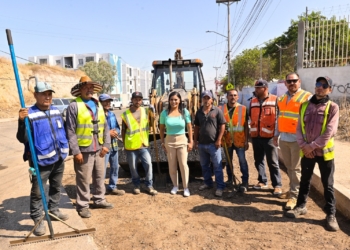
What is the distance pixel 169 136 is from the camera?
4586 mm

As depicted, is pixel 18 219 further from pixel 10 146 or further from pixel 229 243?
pixel 10 146

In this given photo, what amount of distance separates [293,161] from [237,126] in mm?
1054

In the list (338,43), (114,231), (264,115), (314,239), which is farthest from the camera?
(338,43)

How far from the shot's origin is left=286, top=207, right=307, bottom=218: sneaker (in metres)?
3.67

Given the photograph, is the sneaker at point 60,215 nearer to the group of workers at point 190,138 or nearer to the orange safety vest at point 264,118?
the group of workers at point 190,138

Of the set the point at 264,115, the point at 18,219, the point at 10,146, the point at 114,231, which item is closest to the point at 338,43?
the point at 264,115

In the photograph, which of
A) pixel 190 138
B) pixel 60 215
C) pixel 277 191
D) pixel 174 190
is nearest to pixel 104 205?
pixel 60 215

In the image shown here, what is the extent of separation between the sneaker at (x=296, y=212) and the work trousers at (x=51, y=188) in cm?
308

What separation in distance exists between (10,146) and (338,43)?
12419 mm

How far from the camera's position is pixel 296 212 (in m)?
3.68

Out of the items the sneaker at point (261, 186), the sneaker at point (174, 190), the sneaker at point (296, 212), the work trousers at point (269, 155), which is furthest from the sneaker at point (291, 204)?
the sneaker at point (174, 190)

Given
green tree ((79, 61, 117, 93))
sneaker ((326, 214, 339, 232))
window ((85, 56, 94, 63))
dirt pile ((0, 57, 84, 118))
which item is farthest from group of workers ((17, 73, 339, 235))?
window ((85, 56, 94, 63))

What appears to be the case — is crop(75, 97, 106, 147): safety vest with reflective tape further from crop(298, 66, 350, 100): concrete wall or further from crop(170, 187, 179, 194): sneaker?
crop(298, 66, 350, 100): concrete wall

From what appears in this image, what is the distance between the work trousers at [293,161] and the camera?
397cm
